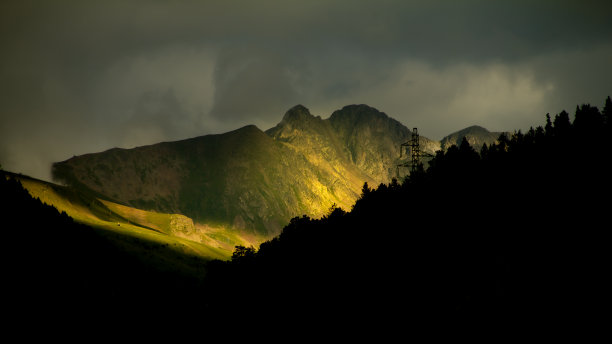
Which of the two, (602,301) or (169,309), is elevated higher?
(602,301)

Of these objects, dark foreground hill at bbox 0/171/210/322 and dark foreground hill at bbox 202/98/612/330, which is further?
dark foreground hill at bbox 0/171/210/322

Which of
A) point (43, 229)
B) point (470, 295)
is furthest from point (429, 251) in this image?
point (43, 229)

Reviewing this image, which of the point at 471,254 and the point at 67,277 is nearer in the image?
the point at 471,254

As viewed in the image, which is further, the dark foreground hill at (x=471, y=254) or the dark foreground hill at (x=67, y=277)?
the dark foreground hill at (x=67, y=277)

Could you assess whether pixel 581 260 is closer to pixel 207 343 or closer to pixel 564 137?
pixel 564 137

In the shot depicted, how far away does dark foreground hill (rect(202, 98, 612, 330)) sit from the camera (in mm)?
43562

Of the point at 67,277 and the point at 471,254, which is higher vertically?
the point at 471,254

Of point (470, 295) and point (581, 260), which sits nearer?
point (581, 260)

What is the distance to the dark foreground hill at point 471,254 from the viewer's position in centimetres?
4356

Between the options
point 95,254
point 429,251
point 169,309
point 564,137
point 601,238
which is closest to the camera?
point 601,238

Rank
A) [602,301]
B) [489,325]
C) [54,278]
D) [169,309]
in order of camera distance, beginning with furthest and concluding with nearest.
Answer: [169,309] < [54,278] < [489,325] < [602,301]

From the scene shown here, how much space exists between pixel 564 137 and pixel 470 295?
174ft

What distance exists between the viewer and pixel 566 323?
129 ft

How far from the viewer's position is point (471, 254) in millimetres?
54344
